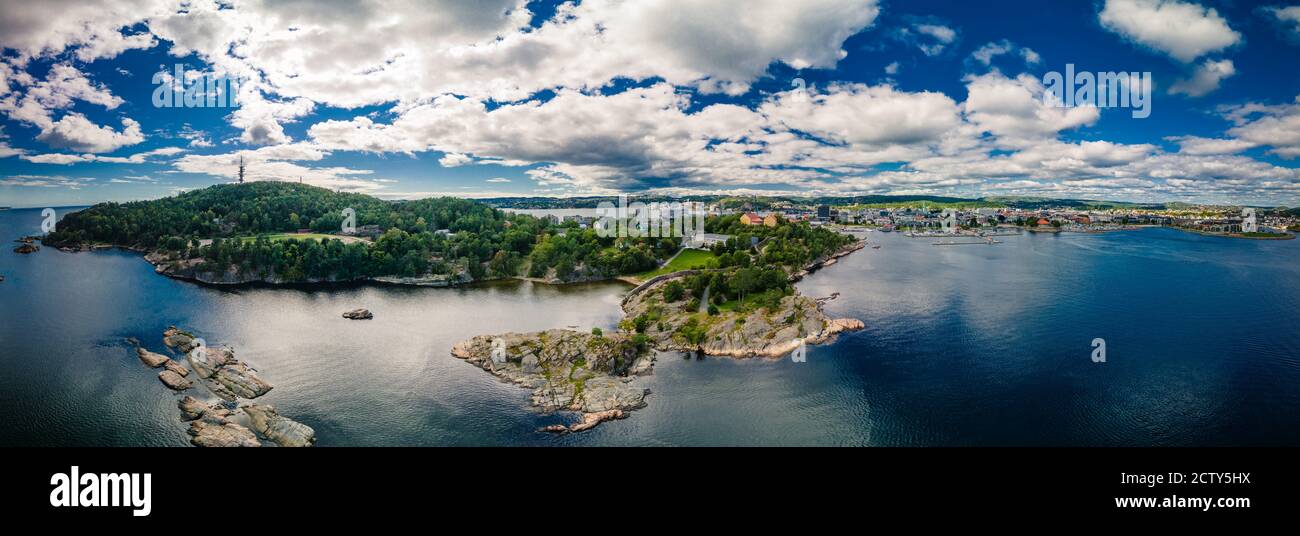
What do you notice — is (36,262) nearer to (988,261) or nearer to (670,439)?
(670,439)

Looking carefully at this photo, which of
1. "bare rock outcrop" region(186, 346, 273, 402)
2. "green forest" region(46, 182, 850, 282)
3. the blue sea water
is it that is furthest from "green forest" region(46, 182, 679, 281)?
"bare rock outcrop" region(186, 346, 273, 402)

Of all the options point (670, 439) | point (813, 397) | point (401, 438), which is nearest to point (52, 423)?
point (401, 438)

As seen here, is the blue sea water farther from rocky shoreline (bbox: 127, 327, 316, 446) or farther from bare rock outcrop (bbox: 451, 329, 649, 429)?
bare rock outcrop (bbox: 451, 329, 649, 429)

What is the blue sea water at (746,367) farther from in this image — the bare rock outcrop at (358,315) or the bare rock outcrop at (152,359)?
the bare rock outcrop at (358,315)

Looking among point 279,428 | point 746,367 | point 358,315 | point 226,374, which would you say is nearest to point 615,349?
point 746,367

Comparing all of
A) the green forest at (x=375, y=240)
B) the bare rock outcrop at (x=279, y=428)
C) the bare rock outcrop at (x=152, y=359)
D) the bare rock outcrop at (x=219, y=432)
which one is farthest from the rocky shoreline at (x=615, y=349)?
the green forest at (x=375, y=240)

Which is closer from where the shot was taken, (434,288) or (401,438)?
(401,438)
